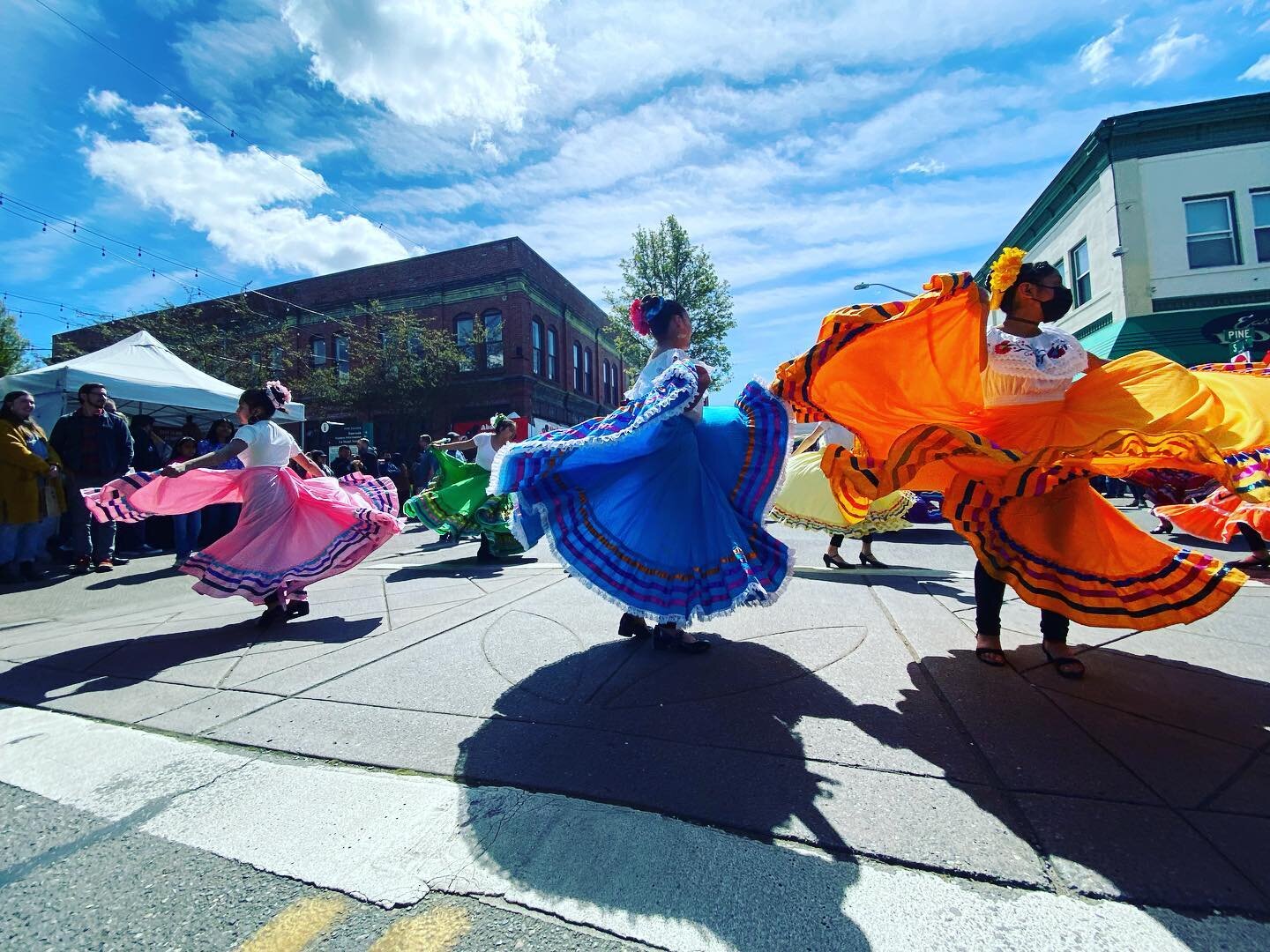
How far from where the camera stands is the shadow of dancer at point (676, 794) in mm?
1332

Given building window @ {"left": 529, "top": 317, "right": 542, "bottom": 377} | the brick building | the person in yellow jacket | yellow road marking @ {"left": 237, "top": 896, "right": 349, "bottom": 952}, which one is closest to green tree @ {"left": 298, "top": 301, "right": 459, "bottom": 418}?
the brick building

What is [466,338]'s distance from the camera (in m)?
24.3

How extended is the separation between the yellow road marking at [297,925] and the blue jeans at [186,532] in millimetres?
7074

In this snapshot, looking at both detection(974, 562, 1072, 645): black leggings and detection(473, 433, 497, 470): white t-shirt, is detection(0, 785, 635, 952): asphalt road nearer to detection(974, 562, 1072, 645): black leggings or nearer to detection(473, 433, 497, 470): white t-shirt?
detection(974, 562, 1072, 645): black leggings

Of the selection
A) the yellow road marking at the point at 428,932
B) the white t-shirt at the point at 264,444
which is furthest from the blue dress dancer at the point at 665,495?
the white t-shirt at the point at 264,444

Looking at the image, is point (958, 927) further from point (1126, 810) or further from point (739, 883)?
point (1126, 810)

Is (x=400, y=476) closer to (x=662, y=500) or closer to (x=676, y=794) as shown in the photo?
(x=662, y=500)

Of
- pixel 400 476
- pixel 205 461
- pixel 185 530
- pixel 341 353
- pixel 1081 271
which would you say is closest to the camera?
pixel 205 461

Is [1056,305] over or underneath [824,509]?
over

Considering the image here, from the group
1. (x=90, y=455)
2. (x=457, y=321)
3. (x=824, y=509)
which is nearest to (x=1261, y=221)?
(x=824, y=509)

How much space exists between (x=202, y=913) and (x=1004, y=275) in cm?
364

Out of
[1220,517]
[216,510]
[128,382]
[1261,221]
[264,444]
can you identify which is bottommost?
[1220,517]

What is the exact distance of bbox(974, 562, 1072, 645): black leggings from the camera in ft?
8.63

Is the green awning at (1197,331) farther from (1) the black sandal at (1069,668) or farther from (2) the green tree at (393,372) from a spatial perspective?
(2) the green tree at (393,372)
